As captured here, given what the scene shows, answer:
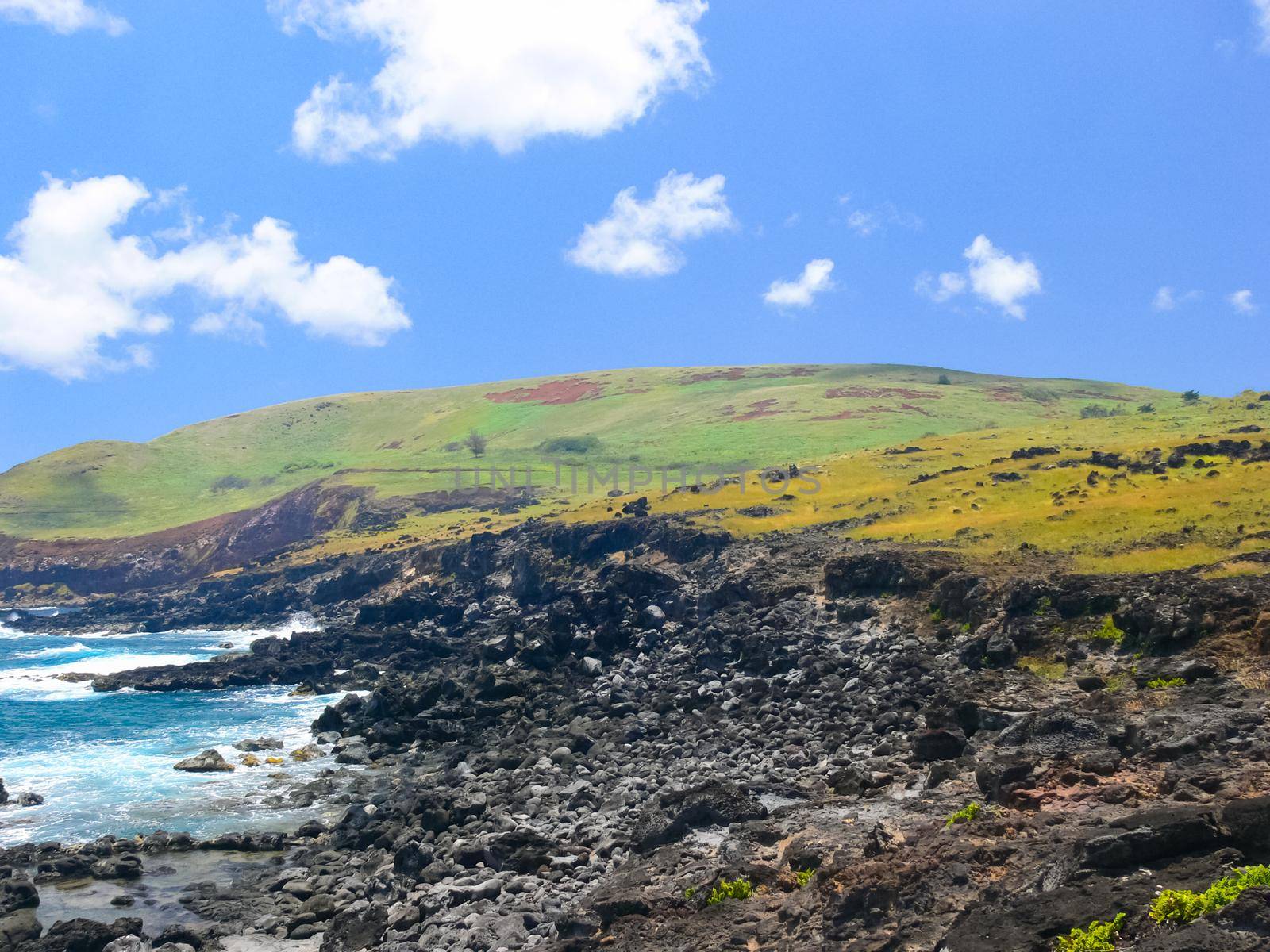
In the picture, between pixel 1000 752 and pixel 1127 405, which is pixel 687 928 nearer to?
pixel 1000 752

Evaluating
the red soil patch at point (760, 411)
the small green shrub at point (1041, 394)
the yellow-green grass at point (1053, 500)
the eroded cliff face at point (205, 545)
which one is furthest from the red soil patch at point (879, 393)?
the eroded cliff face at point (205, 545)

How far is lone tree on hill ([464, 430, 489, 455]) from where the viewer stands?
17738 cm

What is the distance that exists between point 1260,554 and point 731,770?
23.9 m

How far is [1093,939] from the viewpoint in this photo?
12453mm

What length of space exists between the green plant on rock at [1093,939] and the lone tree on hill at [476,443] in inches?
6572

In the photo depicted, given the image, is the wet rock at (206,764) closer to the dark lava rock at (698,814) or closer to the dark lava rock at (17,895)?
the dark lava rock at (17,895)

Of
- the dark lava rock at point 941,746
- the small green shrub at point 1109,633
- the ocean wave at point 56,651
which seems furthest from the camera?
the ocean wave at point 56,651

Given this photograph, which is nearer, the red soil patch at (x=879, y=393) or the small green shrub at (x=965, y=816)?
the small green shrub at (x=965, y=816)

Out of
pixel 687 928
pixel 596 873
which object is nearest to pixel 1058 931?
pixel 687 928

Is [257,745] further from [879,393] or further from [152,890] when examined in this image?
[879,393]

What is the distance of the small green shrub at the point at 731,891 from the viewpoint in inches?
734

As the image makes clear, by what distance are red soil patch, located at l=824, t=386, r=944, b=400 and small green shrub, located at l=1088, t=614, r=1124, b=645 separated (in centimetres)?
15202

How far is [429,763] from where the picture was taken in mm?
40906

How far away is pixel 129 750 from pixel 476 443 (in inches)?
5260
